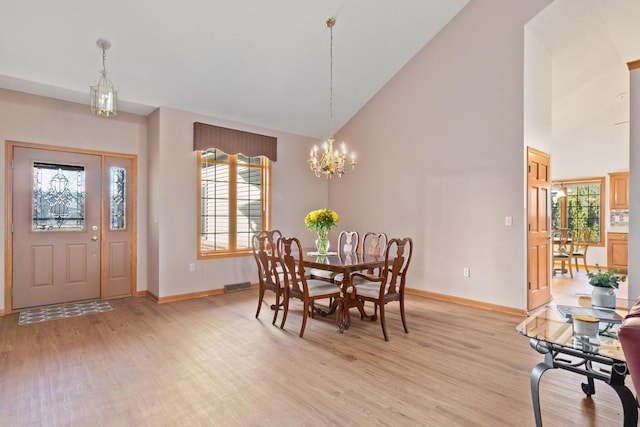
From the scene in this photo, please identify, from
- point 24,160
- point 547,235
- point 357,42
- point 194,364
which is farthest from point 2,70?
point 547,235

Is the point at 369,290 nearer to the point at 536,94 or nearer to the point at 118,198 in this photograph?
the point at 536,94

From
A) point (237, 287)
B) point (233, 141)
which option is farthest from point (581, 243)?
point (233, 141)

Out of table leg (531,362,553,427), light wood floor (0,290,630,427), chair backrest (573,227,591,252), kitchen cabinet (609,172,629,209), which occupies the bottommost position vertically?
light wood floor (0,290,630,427)

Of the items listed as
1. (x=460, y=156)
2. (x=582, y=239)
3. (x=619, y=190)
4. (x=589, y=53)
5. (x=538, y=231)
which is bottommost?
(x=582, y=239)

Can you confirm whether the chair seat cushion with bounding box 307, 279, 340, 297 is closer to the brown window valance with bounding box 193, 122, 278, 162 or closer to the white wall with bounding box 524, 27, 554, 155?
the brown window valance with bounding box 193, 122, 278, 162

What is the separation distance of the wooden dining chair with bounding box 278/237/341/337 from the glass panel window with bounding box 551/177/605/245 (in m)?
7.18

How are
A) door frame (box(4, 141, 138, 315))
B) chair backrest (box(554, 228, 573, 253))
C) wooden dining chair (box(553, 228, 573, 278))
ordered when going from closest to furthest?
1. door frame (box(4, 141, 138, 315))
2. wooden dining chair (box(553, 228, 573, 278))
3. chair backrest (box(554, 228, 573, 253))

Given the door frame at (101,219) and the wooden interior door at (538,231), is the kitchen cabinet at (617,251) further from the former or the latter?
the door frame at (101,219)

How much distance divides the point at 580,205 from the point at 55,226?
33.4 ft

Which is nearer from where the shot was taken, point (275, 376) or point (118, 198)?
point (275, 376)

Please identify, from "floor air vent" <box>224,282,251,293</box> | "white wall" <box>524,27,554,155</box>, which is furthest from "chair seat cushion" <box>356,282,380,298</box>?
"white wall" <box>524,27,554,155</box>

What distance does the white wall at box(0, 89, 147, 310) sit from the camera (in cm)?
410

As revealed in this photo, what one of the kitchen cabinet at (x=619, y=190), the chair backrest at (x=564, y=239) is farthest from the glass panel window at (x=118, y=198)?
the kitchen cabinet at (x=619, y=190)

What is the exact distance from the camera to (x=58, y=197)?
4.50 m
